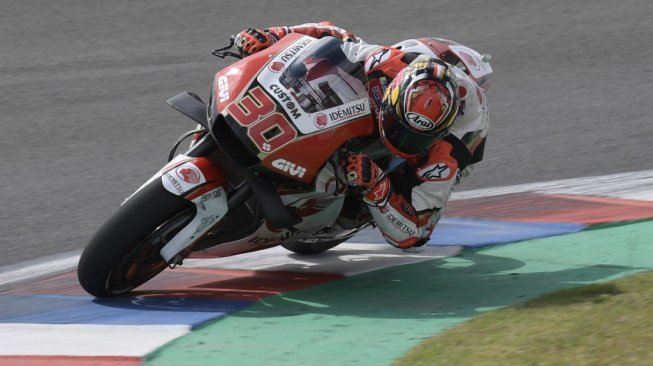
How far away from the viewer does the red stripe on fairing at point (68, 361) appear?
4.51 m

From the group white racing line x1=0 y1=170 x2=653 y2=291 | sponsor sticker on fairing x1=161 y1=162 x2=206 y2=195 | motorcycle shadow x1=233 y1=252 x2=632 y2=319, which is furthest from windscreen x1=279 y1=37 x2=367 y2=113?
white racing line x1=0 y1=170 x2=653 y2=291

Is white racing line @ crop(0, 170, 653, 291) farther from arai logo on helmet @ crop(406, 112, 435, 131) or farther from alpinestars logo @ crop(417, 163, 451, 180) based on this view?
arai logo on helmet @ crop(406, 112, 435, 131)

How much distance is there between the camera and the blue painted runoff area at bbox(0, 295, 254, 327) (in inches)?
203

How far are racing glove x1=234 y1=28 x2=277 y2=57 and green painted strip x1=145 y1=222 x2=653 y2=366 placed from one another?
1209 mm

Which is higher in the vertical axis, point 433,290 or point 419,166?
point 419,166

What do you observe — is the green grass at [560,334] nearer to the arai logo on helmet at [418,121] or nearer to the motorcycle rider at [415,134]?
the motorcycle rider at [415,134]

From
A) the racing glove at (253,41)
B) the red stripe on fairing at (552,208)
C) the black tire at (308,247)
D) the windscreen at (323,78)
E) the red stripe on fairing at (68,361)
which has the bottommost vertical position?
the red stripe on fairing at (552,208)

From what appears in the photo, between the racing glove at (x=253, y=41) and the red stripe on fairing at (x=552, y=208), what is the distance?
1.85 meters

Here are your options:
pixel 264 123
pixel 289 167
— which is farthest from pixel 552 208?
pixel 264 123

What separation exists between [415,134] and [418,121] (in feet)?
0.33

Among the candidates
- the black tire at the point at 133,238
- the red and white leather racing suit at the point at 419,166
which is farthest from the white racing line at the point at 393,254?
the black tire at the point at 133,238

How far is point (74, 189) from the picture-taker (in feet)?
25.3

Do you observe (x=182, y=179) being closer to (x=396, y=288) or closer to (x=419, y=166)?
(x=419, y=166)

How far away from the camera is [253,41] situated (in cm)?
587
